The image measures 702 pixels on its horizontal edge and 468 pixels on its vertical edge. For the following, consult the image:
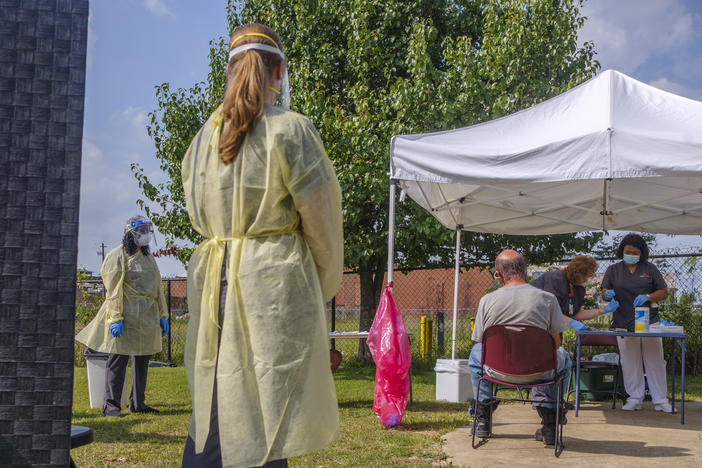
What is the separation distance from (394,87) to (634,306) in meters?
5.06

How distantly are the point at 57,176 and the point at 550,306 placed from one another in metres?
4.50

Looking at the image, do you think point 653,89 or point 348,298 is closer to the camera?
point 653,89

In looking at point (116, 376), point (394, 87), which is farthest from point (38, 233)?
point (394, 87)

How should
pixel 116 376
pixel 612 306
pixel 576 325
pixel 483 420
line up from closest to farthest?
pixel 483 420 → pixel 116 376 → pixel 576 325 → pixel 612 306

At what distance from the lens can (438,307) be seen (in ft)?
57.9

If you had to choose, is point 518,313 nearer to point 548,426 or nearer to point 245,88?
point 548,426

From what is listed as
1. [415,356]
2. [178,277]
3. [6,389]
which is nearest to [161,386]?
[415,356]

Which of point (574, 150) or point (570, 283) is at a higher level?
point (574, 150)

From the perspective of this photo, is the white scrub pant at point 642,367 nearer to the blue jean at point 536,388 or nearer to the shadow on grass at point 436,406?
the shadow on grass at point 436,406

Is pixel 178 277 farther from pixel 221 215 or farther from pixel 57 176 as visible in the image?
pixel 57 176

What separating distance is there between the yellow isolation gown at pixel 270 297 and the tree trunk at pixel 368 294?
33.1ft

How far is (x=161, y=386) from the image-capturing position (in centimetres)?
942

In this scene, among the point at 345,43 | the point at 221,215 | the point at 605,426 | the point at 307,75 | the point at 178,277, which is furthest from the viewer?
the point at 178,277

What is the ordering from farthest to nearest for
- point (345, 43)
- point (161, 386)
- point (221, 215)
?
1. point (345, 43)
2. point (161, 386)
3. point (221, 215)
